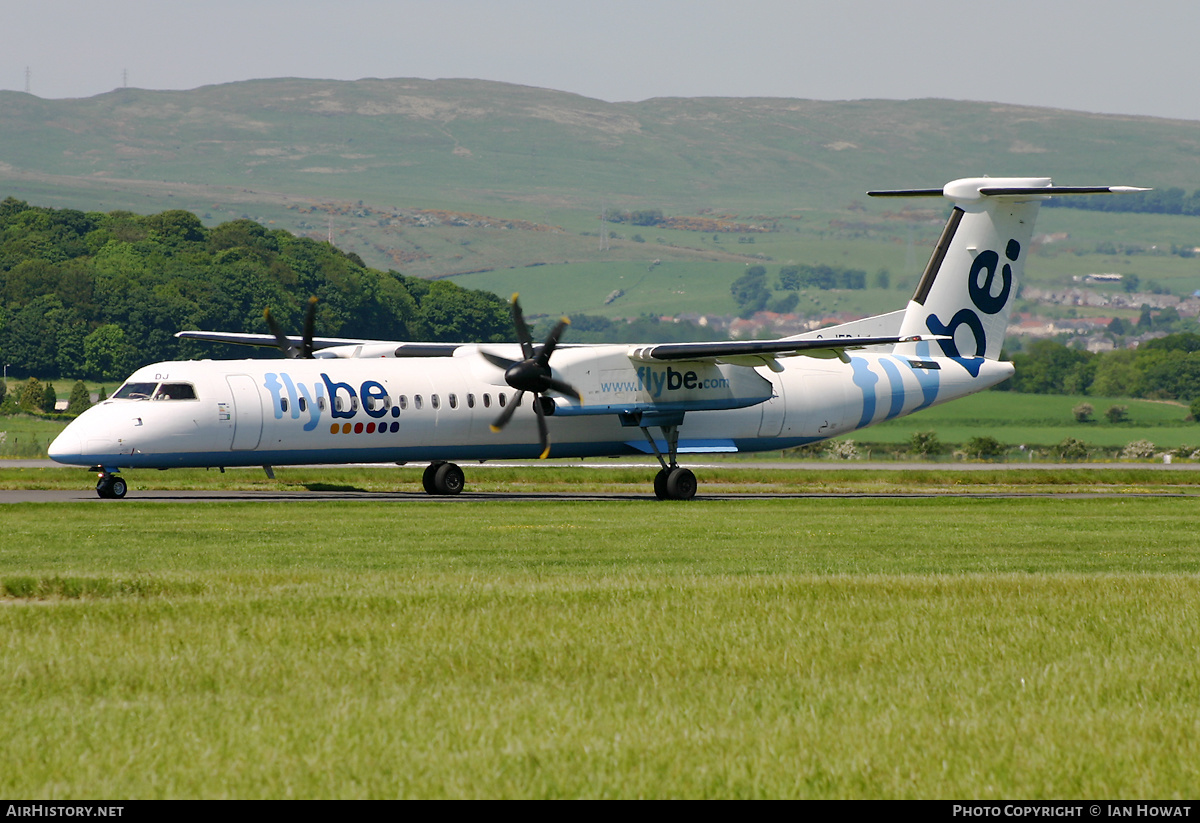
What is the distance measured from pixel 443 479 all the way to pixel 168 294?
11529cm

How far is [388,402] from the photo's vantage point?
36.3 meters

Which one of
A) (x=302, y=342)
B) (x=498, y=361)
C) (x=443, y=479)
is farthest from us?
(x=302, y=342)

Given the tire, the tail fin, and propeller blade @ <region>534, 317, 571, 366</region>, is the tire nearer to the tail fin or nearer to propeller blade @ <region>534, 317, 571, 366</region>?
propeller blade @ <region>534, 317, 571, 366</region>

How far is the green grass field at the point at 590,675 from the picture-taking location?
26.7ft

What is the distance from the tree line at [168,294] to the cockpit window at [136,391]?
104 m

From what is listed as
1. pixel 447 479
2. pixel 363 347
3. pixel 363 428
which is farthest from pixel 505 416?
pixel 363 347

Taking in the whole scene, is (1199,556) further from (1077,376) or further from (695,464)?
(1077,376)

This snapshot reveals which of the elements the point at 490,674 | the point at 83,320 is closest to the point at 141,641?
the point at 490,674

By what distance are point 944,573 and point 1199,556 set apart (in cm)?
641

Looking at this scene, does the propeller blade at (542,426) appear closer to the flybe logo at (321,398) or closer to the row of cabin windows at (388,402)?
the row of cabin windows at (388,402)

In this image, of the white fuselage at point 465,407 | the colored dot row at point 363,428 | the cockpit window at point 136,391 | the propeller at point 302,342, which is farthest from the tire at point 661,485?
the cockpit window at point 136,391

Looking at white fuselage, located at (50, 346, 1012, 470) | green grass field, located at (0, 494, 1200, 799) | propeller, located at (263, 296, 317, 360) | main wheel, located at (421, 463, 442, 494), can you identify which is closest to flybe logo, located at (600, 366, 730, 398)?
white fuselage, located at (50, 346, 1012, 470)

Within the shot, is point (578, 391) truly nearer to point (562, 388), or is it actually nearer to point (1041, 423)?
point (562, 388)
